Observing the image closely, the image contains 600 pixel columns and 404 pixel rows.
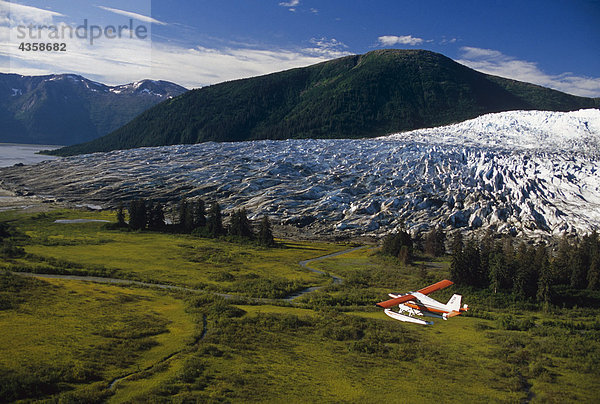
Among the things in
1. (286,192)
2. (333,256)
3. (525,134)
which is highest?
(525,134)

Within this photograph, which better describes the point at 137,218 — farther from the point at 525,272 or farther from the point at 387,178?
the point at 525,272

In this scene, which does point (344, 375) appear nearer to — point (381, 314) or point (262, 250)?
point (381, 314)

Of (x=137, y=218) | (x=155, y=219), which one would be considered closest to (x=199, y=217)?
(x=155, y=219)

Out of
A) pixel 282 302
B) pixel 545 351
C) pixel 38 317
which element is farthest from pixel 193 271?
pixel 545 351

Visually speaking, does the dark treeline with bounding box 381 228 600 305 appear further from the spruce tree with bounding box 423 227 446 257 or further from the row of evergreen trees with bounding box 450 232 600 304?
the spruce tree with bounding box 423 227 446 257

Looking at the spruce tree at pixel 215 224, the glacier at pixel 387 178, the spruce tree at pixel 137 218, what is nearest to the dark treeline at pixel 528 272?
the glacier at pixel 387 178

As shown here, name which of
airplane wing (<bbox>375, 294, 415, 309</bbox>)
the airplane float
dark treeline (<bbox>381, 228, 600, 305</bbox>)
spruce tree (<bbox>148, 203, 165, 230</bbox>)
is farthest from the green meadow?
spruce tree (<bbox>148, 203, 165, 230</bbox>)
